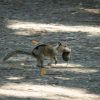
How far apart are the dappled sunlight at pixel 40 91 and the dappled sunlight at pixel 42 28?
5584mm

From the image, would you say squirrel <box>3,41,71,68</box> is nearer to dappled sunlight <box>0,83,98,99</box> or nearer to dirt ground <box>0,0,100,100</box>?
dirt ground <box>0,0,100,100</box>

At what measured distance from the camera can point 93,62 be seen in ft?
38.6

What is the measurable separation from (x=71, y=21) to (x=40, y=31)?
2.20m

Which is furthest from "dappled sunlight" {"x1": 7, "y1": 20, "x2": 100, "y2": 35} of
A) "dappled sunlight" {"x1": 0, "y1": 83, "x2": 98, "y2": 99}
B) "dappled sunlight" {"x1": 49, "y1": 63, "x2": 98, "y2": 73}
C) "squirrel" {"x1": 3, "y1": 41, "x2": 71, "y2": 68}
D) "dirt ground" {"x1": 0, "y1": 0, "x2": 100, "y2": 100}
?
"dappled sunlight" {"x1": 0, "y1": 83, "x2": 98, "y2": 99}

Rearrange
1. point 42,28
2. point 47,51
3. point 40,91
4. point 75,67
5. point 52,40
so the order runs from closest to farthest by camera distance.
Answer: point 40,91, point 47,51, point 75,67, point 52,40, point 42,28

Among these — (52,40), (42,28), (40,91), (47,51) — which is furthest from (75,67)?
(42,28)

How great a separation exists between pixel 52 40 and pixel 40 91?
16.1 ft

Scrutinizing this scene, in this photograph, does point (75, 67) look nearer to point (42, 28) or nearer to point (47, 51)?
point (47, 51)

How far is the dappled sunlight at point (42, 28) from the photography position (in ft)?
50.9

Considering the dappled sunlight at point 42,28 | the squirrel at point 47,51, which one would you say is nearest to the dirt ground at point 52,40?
the dappled sunlight at point 42,28

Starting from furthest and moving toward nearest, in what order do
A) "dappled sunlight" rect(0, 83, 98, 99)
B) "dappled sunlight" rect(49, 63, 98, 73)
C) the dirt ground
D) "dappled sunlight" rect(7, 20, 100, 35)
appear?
"dappled sunlight" rect(7, 20, 100, 35) → "dappled sunlight" rect(49, 63, 98, 73) → the dirt ground → "dappled sunlight" rect(0, 83, 98, 99)

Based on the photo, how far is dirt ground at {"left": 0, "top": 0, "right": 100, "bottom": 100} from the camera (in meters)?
9.39

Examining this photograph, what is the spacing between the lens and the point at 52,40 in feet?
46.3

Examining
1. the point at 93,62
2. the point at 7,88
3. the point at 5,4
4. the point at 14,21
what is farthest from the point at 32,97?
the point at 5,4
